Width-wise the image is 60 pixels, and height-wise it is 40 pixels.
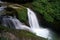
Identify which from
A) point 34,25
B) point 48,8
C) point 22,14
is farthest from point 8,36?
point 48,8

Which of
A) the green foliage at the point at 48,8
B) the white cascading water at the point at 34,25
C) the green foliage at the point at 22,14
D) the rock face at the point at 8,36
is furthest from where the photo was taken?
the green foliage at the point at 48,8

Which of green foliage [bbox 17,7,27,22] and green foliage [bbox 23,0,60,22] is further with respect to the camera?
green foliage [bbox 23,0,60,22]

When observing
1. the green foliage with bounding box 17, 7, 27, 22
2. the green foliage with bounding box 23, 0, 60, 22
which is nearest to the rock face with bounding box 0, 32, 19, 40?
the green foliage with bounding box 17, 7, 27, 22

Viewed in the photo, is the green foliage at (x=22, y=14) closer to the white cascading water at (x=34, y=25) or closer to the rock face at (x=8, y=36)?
the white cascading water at (x=34, y=25)

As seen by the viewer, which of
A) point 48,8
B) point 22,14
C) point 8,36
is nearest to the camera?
point 8,36

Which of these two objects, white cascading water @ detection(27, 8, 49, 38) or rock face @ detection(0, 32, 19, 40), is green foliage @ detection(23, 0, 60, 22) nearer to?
white cascading water @ detection(27, 8, 49, 38)

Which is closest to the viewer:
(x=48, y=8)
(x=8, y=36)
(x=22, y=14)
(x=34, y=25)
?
(x=8, y=36)

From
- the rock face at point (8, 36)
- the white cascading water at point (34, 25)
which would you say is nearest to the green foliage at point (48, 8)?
the white cascading water at point (34, 25)

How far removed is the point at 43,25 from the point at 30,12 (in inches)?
53.5

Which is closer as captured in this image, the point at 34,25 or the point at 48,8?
the point at 34,25

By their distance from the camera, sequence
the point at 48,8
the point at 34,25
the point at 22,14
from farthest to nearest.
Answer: the point at 48,8 → the point at 34,25 → the point at 22,14

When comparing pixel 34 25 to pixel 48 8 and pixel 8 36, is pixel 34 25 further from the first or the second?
pixel 8 36

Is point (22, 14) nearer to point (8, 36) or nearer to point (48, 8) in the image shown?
point (48, 8)

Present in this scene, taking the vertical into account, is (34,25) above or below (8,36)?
below
